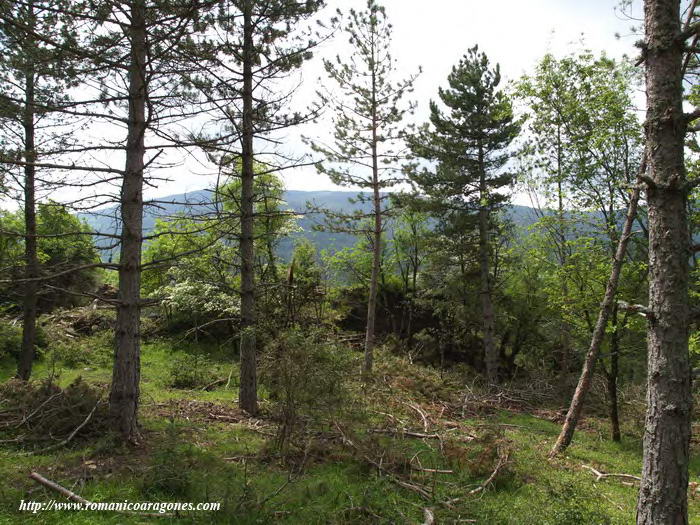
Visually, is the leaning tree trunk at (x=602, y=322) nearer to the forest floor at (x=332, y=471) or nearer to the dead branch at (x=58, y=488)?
the forest floor at (x=332, y=471)

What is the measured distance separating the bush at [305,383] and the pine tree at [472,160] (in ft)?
41.2

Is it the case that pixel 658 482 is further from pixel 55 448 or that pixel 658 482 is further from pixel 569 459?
pixel 55 448

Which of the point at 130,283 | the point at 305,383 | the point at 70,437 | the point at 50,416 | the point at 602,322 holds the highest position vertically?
the point at 130,283

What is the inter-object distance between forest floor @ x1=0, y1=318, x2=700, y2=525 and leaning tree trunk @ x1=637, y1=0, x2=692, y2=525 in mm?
1570

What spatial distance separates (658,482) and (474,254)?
54.9ft

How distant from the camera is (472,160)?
19.2m

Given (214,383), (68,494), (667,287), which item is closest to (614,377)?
(667,287)

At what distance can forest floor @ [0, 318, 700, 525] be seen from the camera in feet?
16.7

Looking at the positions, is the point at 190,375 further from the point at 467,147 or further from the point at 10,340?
the point at 467,147

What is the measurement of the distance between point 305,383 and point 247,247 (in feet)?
14.0

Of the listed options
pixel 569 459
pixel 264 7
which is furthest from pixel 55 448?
pixel 569 459

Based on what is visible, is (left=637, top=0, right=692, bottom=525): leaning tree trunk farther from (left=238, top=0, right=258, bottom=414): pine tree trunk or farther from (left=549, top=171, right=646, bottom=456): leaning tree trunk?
(left=238, top=0, right=258, bottom=414): pine tree trunk

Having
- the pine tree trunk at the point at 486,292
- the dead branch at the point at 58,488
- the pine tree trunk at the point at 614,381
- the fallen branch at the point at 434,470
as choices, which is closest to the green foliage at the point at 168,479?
the dead branch at the point at 58,488

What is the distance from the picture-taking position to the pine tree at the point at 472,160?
18.7 metres
